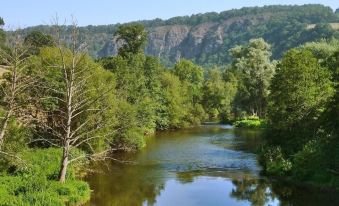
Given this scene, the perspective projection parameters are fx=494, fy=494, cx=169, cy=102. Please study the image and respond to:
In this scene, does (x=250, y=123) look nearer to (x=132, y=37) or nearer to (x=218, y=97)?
(x=218, y=97)

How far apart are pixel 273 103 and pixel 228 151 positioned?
1316 cm

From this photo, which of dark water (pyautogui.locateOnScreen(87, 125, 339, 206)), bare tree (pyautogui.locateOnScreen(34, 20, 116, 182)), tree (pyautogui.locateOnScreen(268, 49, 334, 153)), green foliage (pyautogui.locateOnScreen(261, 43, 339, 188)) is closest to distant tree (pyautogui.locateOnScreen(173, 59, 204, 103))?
dark water (pyautogui.locateOnScreen(87, 125, 339, 206))

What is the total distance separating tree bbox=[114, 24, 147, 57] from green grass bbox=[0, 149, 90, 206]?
5764 cm

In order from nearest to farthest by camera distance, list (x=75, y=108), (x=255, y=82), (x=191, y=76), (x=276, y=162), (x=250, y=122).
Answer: (x=75, y=108), (x=276, y=162), (x=250, y=122), (x=255, y=82), (x=191, y=76)

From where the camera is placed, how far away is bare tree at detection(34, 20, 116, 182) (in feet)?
111

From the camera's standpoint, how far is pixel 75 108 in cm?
3762

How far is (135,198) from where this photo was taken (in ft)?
121

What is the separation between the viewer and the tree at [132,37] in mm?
95188

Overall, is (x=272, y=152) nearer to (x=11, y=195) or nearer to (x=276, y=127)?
(x=276, y=127)

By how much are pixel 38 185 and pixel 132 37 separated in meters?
66.7

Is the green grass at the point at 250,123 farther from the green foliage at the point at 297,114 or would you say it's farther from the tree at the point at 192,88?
the green foliage at the point at 297,114

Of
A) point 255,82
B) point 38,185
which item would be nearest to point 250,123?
point 255,82

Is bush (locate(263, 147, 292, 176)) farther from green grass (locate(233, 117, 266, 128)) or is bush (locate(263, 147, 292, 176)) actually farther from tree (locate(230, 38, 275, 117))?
tree (locate(230, 38, 275, 117))

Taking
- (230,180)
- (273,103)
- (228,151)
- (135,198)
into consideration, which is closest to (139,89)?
(228,151)
